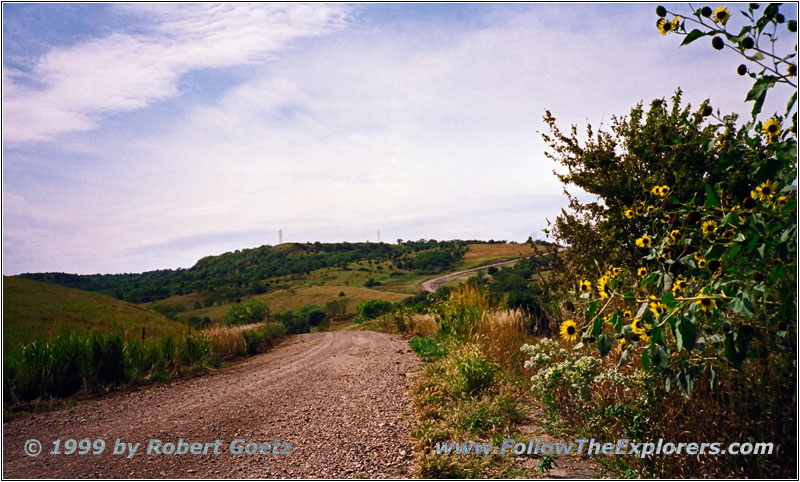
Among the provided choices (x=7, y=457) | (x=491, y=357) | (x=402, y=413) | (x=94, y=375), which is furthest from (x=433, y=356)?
(x=7, y=457)

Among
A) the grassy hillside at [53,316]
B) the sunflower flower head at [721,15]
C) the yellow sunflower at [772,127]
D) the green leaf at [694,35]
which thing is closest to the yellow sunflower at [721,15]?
the sunflower flower head at [721,15]

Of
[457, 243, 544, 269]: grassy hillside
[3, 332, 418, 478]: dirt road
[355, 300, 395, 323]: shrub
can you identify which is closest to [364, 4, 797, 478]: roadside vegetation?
[3, 332, 418, 478]: dirt road

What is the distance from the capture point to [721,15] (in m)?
1.81

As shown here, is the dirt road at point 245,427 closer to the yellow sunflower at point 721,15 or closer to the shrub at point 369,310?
the yellow sunflower at point 721,15

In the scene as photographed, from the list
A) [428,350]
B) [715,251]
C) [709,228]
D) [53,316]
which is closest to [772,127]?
[709,228]

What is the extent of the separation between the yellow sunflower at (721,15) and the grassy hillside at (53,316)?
23.4 feet

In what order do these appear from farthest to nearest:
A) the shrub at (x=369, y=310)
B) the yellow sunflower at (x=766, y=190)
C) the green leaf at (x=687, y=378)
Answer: the shrub at (x=369, y=310) < the yellow sunflower at (x=766, y=190) < the green leaf at (x=687, y=378)

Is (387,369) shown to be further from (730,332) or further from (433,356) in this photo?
(730,332)

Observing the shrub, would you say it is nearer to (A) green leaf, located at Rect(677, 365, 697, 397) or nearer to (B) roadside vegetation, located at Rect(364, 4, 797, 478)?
(B) roadside vegetation, located at Rect(364, 4, 797, 478)

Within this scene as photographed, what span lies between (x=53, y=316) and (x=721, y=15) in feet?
30.4

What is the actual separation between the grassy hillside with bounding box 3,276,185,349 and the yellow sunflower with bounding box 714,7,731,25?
7.13 m

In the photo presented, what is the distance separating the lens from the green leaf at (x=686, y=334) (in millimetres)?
1612

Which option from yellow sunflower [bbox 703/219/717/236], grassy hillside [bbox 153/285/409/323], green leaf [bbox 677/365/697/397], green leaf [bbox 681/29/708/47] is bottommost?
grassy hillside [bbox 153/285/409/323]

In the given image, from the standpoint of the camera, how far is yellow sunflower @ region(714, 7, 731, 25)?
179cm
